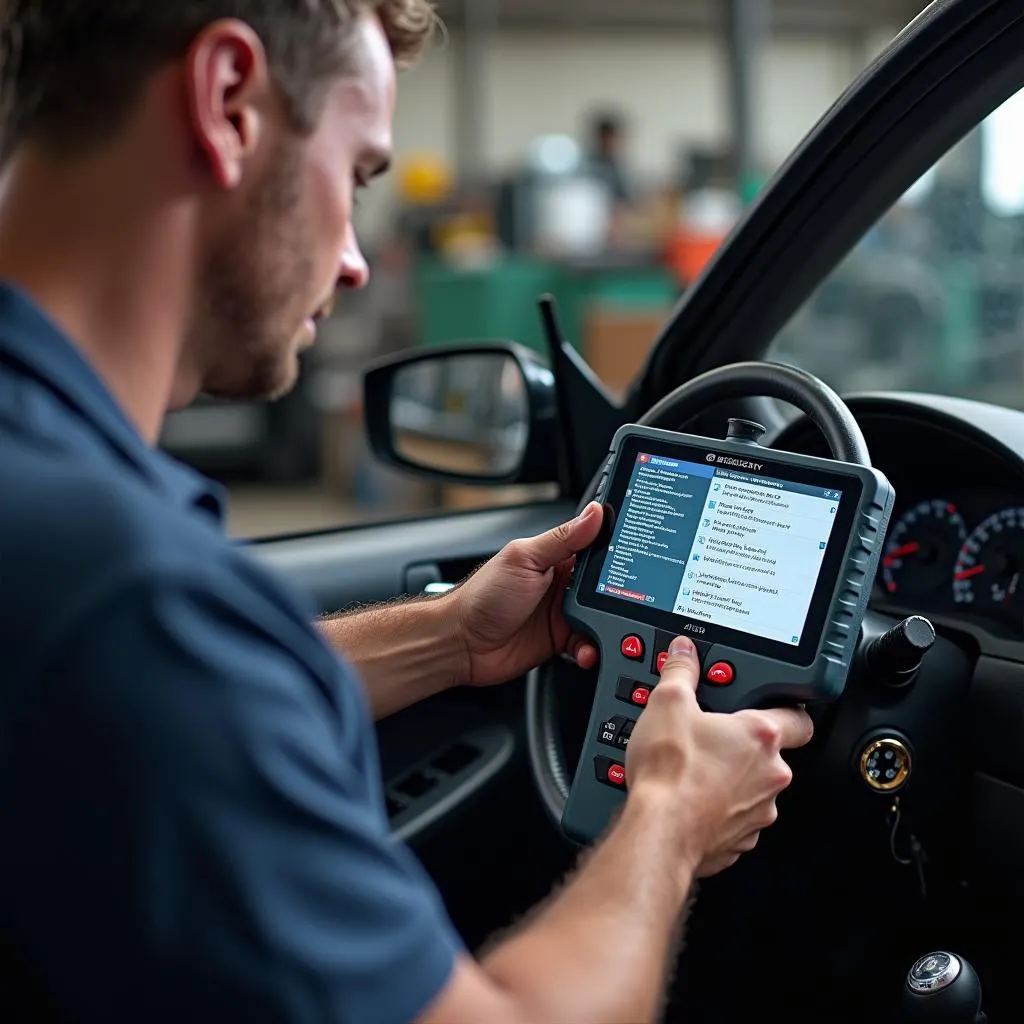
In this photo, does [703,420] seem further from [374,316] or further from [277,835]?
[374,316]

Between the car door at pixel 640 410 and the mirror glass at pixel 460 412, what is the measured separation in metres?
0.10

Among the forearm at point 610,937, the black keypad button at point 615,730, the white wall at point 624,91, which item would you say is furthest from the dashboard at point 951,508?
the white wall at point 624,91

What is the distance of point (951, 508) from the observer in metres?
1.27

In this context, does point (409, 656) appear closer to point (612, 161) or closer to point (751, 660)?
point (751, 660)

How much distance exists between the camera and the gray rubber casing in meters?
0.91

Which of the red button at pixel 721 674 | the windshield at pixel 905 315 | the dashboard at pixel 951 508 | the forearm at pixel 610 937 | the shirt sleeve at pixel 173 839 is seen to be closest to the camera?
Result: the shirt sleeve at pixel 173 839

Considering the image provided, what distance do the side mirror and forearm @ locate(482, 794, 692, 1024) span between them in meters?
0.80

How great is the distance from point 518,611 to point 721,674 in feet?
0.81

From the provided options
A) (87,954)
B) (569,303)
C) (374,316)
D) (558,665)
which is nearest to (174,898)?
(87,954)

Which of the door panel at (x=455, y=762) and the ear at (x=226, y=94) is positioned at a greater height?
the ear at (x=226, y=94)

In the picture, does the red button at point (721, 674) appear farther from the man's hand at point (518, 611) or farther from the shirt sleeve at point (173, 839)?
the shirt sleeve at point (173, 839)

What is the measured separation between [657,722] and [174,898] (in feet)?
1.27

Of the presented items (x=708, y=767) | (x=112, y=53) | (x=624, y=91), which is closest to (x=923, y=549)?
(x=708, y=767)

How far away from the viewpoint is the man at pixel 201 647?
0.56 metres
